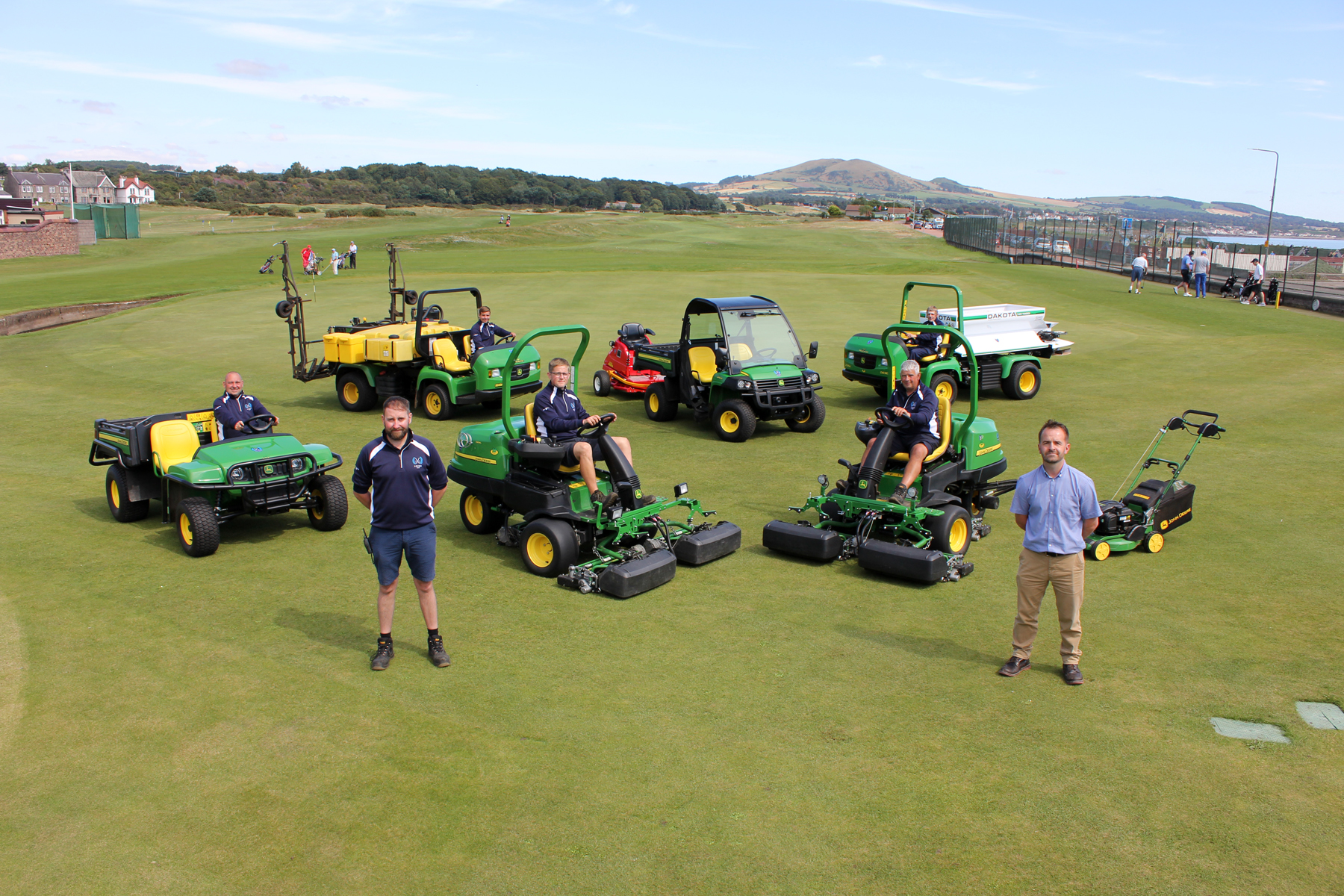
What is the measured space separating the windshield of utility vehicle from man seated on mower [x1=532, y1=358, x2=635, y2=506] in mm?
5581

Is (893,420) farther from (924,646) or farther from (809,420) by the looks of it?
(809,420)

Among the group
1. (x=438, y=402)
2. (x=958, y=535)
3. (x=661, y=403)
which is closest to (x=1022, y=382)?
(x=661, y=403)

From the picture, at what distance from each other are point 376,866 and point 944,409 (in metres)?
6.78

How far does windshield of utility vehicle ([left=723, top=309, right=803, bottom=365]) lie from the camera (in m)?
14.6

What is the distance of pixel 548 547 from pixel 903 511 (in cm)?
334

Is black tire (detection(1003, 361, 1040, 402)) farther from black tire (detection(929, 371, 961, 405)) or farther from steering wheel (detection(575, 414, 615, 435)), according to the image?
steering wheel (detection(575, 414, 615, 435))

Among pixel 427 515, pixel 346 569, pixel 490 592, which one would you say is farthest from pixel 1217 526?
pixel 346 569

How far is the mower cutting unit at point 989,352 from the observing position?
16.7 metres

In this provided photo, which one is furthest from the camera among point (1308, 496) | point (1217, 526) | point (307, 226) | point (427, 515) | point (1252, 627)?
point (307, 226)

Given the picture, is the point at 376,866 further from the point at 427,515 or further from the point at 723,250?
the point at 723,250

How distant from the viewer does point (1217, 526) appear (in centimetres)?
1000

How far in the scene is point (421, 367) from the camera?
53.4 ft

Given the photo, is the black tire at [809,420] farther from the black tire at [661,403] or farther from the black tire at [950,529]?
the black tire at [950,529]

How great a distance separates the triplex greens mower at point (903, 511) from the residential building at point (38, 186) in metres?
116
